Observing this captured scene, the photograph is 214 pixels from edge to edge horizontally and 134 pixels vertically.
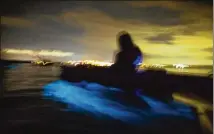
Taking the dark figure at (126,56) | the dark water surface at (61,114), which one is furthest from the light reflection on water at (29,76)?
the dark figure at (126,56)

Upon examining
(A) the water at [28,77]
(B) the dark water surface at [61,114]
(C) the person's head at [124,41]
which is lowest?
(B) the dark water surface at [61,114]

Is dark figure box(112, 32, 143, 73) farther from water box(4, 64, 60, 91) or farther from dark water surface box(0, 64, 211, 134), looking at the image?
water box(4, 64, 60, 91)

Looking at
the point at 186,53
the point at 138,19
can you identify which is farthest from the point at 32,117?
the point at 186,53

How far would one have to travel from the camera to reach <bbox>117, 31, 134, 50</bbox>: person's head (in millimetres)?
1751

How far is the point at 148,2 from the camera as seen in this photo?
1.76 m

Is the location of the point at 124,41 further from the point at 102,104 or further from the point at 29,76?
the point at 29,76

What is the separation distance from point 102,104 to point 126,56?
0.28 m

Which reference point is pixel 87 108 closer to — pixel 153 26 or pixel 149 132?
pixel 149 132

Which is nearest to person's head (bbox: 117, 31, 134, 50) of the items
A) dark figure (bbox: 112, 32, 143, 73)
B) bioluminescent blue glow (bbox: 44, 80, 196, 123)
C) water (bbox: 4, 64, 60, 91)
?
dark figure (bbox: 112, 32, 143, 73)

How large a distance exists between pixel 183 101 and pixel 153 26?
417 millimetres

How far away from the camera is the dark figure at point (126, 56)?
1745mm

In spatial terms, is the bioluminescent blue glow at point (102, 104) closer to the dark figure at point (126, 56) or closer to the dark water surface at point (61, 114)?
the dark water surface at point (61, 114)

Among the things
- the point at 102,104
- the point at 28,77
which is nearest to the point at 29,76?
the point at 28,77

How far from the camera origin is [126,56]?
5.73ft
